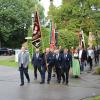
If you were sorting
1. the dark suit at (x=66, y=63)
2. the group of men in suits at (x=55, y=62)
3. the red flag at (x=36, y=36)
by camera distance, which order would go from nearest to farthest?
the dark suit at (x=66, y=63) → the group of men in suits at (x=55, y=62) → the red flag at (x=36, y=36)

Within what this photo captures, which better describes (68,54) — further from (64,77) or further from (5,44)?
(5,44)

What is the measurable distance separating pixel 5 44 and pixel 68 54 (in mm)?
53342

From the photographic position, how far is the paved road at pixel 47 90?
16.3m

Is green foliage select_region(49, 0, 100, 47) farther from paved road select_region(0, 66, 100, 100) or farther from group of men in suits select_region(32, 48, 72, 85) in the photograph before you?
group of men in suits select_region(32, 48, 72, 85)

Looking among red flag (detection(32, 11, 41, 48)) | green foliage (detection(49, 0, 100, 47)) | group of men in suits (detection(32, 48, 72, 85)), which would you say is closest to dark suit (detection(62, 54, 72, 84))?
group of men in suits (detection(32, 48, 72, 85))

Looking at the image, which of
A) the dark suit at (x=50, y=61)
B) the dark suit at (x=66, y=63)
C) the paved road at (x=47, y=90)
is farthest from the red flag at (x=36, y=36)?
the dark suit at (x=66, y=63)

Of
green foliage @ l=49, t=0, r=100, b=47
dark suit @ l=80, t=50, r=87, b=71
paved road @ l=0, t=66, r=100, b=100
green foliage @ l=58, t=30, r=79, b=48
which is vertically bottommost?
paved road @ l=0, t=66, r=100, b=100

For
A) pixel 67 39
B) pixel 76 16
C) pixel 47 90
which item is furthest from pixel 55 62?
pixel 76 16

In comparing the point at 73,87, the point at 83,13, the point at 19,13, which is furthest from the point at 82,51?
the point at 19,13

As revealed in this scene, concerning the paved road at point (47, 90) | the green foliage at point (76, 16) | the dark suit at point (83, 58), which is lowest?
the paved road at point (47, 90)

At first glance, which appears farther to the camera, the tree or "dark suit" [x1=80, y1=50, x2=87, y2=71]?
the tree

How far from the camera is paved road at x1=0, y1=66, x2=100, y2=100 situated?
53.6ft

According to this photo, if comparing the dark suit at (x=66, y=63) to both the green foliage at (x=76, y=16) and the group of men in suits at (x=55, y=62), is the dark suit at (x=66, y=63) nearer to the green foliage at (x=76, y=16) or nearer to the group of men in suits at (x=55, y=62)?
the group of men in suits at (x=55, y=62)

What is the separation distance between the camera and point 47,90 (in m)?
18.4
